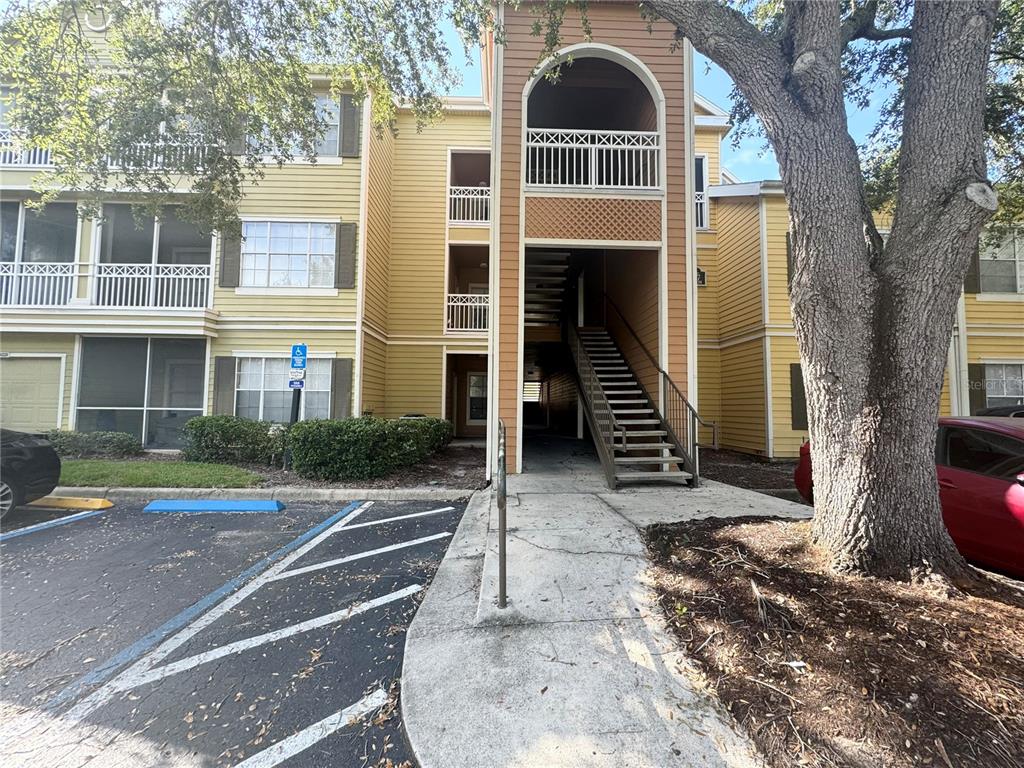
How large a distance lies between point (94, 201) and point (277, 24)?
385cm

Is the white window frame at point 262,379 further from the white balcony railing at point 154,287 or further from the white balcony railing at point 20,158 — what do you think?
the white balcony railing at point 20,158

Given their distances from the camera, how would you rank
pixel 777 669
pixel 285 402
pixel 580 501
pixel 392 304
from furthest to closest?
pixel 392 304
pixel 285 402
pixel 580 501
pixel 777 669

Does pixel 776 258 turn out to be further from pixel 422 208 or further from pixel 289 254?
pixel 289 254

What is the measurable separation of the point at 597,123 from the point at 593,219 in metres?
4.66

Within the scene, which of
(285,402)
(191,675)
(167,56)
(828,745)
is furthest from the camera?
(285,402)

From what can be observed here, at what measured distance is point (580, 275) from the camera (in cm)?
1119

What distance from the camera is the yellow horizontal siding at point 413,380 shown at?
497 inches

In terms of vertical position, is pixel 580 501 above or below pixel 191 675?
above

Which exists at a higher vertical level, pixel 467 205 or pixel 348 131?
pixel 348 131

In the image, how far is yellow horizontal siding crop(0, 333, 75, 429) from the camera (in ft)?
33.1

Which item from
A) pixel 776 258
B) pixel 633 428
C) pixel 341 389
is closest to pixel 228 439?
pixel 341 389

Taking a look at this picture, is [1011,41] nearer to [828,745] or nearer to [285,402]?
[828,745]

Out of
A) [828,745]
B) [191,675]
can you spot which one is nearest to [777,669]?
[828,745]

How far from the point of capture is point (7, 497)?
5426 mm
